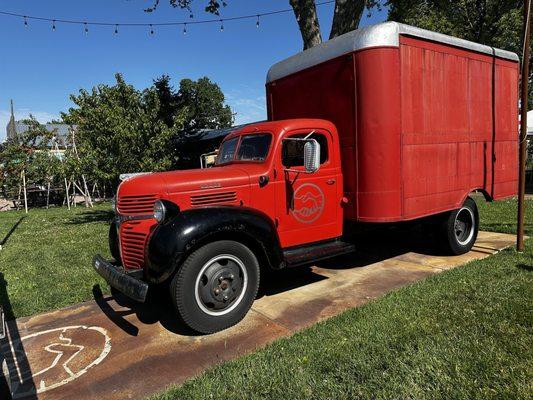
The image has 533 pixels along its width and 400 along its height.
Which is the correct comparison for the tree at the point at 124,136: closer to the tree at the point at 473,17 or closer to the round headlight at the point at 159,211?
the round headlight at the point at 159,211

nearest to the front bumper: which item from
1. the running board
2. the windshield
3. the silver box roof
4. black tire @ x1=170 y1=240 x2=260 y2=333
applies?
black tire @ x1=170 y1=240 x2=260 y2=333

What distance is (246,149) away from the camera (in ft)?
17.5

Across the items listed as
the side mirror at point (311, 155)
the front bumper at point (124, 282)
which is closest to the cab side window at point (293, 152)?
the side mirror at point (311, 155)

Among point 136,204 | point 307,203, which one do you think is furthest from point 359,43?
point 136,204

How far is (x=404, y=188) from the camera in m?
5.37

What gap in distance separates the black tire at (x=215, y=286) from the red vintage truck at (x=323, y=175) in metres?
0.01

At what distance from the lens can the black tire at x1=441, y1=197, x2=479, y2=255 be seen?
6.36m

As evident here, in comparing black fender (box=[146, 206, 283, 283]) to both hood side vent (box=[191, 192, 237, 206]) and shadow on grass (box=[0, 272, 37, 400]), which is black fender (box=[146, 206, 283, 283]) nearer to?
hood side vent (box=[191, 192, 237, 206])

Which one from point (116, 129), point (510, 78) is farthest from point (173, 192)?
point (116, 129)

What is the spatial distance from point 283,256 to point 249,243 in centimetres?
43

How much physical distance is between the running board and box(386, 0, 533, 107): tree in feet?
59.2

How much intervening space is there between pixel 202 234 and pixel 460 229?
4.61 metres

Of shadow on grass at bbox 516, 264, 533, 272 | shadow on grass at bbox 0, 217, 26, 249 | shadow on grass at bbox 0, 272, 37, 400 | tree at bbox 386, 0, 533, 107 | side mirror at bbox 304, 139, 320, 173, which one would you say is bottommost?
shadow on grass at bbox 0, 272, 37, 400

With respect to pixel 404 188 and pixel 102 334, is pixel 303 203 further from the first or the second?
pixel 102 334
